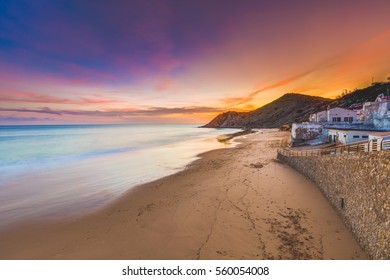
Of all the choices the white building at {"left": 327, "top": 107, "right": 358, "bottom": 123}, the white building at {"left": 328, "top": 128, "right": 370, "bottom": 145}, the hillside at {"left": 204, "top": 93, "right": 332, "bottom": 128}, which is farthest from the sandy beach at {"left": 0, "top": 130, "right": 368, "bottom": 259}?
the hillside at {"left": 204, "top": 93, "right": 332, "bottom": 128}

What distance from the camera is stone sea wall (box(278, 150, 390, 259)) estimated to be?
19.9ft

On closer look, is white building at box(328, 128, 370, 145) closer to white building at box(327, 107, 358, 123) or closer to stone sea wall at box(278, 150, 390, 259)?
stone sea wall at box(278, 150, 390, 259)

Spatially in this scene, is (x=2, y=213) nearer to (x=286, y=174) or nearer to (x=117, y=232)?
(x=117, y=232)

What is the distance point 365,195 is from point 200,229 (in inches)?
251

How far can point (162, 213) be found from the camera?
10.1m

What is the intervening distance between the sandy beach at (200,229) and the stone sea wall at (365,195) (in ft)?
2.01

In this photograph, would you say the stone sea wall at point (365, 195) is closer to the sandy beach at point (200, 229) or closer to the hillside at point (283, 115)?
the sandy beach at point (200, 229)

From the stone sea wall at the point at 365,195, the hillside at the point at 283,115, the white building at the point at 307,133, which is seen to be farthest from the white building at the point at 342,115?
the hillside at the point at 283,115

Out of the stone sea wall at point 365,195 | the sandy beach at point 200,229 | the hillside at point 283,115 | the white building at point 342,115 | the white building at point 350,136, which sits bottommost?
the sandy beach at point 200,229

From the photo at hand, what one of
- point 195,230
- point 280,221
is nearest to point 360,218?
point 280,221

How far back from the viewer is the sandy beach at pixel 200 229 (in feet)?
23.5

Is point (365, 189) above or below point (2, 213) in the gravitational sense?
above
